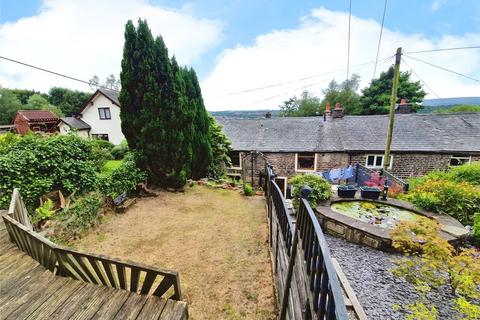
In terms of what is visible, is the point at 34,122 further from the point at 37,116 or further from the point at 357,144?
the point at 357,144

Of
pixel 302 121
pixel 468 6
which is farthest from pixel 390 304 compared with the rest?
pixel 302 121

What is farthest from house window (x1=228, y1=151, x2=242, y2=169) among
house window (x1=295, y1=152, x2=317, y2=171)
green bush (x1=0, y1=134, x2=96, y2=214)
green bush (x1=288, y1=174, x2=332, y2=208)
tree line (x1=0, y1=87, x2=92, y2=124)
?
tree line (x1=0, y1=87, x2=92, y2=124)

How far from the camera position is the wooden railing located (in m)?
2.48

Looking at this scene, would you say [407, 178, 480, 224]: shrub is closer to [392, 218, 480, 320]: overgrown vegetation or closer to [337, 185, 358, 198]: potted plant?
[337, 185, 358, 198]: potted plant

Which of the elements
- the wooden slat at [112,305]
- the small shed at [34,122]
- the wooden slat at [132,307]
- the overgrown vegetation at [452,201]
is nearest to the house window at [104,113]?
the small shed at [34,122]

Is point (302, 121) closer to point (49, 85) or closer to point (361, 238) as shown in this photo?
point (361, 238)

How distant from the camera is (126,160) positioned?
24.9 ft

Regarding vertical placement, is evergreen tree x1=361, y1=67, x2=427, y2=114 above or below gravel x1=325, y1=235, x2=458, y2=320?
above

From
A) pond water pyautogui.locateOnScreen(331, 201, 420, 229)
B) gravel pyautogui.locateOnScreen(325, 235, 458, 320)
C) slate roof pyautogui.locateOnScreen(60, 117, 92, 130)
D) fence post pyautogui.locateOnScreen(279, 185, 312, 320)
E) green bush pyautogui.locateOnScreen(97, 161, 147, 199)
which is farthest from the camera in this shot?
slate roof pyautogui.locateOnScreen(60, 117, 92, 130)

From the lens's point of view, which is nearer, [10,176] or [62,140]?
[10,176]

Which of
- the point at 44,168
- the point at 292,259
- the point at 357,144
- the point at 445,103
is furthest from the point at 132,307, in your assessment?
the point at 445,103

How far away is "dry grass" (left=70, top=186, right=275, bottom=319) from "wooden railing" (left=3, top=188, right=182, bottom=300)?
2.47 ft

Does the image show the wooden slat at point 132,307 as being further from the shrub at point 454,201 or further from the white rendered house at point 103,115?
the white rendered house at point 103,115

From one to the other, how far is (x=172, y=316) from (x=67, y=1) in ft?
29.6
